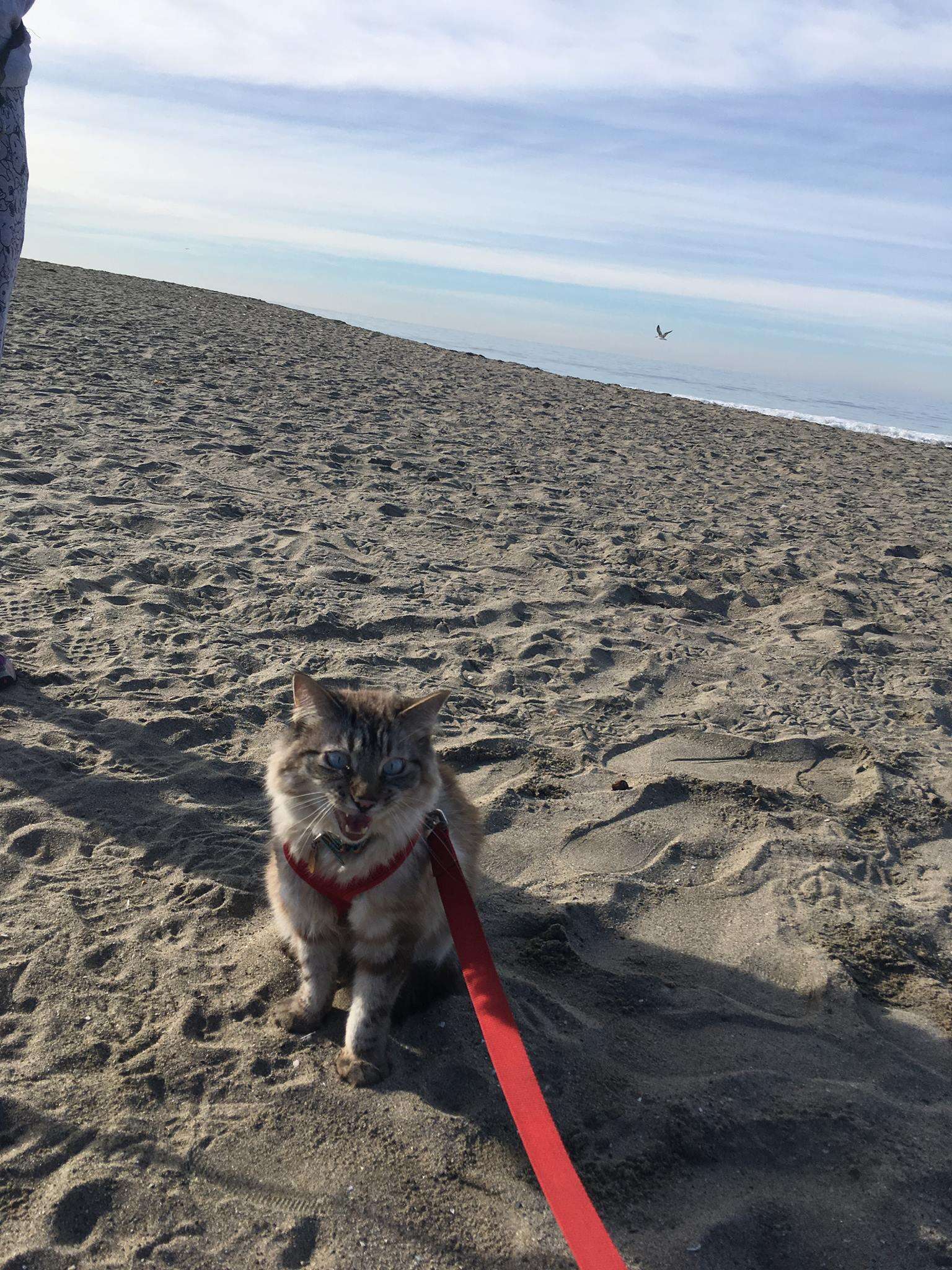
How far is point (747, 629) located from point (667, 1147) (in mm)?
4231

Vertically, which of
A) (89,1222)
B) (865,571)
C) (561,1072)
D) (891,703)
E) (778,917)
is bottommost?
(89,1222)

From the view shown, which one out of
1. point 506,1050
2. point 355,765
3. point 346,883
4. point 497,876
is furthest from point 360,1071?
point 497,876

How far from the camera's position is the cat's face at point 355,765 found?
2367 millimetres

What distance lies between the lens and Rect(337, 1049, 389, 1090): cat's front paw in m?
2.28

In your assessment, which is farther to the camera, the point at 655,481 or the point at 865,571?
the point at 655,481

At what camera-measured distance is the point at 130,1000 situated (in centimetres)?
248

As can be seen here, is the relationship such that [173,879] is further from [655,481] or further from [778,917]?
[655,481]

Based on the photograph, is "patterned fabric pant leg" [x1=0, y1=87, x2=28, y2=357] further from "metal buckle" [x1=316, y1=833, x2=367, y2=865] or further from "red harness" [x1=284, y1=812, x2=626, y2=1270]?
"red harness" [x1=284, y1=812, x2=626, y2=1270]

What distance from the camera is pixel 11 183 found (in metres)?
3.56

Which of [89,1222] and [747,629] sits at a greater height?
[747,629]

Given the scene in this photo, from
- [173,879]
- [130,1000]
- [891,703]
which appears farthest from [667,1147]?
[891,703]

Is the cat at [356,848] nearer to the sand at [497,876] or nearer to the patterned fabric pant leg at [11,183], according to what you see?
the sand at [497,876]

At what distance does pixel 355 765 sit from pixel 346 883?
0.32 meters

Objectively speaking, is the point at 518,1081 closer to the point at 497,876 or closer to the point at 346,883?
the point at 346,883
